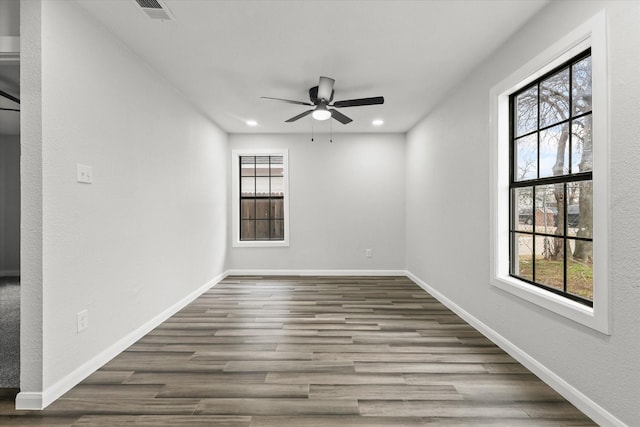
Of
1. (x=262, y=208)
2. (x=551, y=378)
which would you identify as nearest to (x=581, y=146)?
(x=551, y=378)

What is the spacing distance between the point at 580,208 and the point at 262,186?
4.64m

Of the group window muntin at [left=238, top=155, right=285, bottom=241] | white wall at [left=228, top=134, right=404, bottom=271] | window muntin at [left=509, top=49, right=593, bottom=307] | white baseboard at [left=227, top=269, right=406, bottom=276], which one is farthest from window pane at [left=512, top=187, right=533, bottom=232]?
window muntin at [left=238, top=155, right=285, bottom=241]

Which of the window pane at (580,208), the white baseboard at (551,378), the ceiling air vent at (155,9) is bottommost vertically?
the white baseboard at (551,378)

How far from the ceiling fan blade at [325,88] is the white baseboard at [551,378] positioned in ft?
8.88

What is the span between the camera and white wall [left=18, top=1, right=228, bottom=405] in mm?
1843

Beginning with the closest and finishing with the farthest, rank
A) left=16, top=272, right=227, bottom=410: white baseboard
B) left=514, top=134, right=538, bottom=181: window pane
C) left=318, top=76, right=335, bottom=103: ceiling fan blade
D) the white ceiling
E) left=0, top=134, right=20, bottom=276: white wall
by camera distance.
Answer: left=16, top=272, right=227, bottom=410: white baseboard < the white ceiling < left=514, top=134, right=538, bottom=181: window pane < left=318, top=76, right=335, bottom=103: ceiling fan blade < left=0, top=134, right=20, bottom=276: white wall

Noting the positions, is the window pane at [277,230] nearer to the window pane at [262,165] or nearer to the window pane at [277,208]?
the window pane at [277,208]

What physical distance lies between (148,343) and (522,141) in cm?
362

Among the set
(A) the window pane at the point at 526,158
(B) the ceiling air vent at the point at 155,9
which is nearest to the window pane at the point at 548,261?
(A) the window pane at the point at 526,158

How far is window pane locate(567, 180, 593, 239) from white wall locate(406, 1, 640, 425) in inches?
24.2

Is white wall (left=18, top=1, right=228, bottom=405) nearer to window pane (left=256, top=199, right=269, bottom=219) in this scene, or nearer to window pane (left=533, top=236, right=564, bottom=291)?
window pane (left=256, top=199, right=269, bottom=219)

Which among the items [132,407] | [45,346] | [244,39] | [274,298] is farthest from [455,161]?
[45,346]

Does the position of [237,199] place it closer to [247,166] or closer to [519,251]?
[247,166]

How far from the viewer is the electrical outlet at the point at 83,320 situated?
211cm
